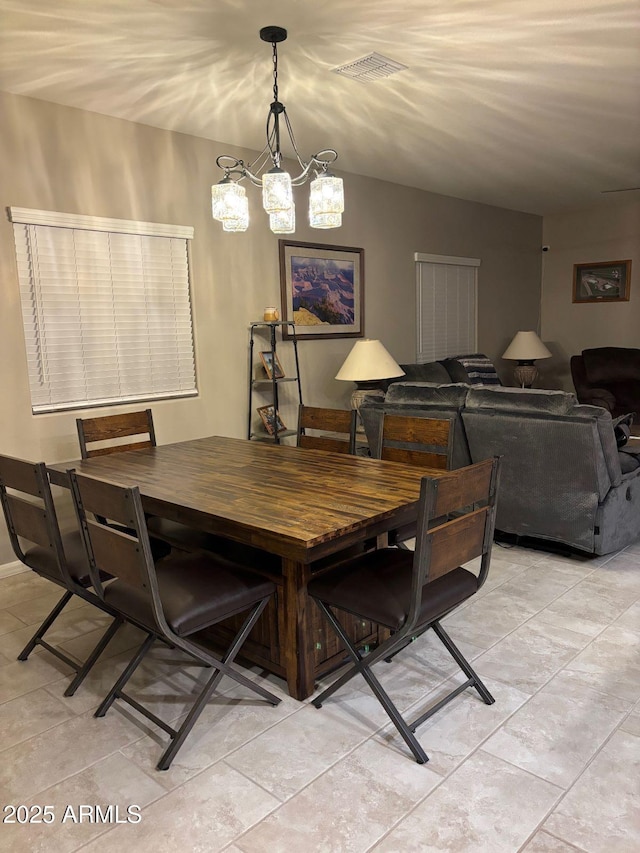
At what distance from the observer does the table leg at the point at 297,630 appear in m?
2.21

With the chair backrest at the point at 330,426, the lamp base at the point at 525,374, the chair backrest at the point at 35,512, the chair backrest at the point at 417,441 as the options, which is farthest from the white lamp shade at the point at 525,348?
the chair backrest at the point at 35,512

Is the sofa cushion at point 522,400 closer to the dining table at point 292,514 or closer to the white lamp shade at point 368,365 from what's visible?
the dining table at point 292,514

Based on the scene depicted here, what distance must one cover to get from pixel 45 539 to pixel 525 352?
5894 mm

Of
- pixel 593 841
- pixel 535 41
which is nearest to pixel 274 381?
→ pixel 535 41

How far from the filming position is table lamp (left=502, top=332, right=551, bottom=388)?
6.99m

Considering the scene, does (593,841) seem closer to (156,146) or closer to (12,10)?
(12,10)

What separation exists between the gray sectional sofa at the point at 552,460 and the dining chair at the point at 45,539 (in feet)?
7.36

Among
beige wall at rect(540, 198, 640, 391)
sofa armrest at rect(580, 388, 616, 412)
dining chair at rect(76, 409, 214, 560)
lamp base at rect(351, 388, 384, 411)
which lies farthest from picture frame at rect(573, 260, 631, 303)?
dining chair at rect(76, 409, 214, 560)

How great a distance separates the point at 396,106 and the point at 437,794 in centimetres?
347

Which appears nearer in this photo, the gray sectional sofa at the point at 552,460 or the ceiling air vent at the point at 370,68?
the ceiling air vent at the point at 370,68

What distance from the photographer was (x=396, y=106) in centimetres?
366

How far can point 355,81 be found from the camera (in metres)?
3.27

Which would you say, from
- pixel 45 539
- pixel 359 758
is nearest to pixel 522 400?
pixel 359 758

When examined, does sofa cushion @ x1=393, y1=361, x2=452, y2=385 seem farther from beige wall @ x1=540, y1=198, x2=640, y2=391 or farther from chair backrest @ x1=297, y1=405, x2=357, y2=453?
beige wall @ x1=540, y1=198, x2=640, y2=391
